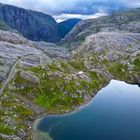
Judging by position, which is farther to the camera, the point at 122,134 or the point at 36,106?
the point at 36,106

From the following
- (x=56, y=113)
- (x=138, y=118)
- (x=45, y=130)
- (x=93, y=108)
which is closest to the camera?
(x=45, y=130)

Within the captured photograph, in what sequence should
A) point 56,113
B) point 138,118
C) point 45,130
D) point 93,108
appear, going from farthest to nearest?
point 93,108 → point 56,113 → point 138,118 → point 45,130

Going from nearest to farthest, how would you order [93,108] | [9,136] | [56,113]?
1. [9,136]
2. [56,113]
3. [93,108]

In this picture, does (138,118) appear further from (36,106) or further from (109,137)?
(36,106)

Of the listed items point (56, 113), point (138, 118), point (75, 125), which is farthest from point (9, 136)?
point (138, 118)

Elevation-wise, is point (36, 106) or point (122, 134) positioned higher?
point (122, 134)

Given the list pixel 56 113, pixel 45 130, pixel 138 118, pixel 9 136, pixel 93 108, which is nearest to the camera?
pixel 9 136

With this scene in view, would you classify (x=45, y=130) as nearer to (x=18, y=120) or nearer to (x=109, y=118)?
(x=18, y=120)

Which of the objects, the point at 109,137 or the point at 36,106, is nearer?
the point at 109,137

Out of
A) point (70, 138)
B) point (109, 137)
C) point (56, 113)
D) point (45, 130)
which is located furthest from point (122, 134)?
point (56, 113)
